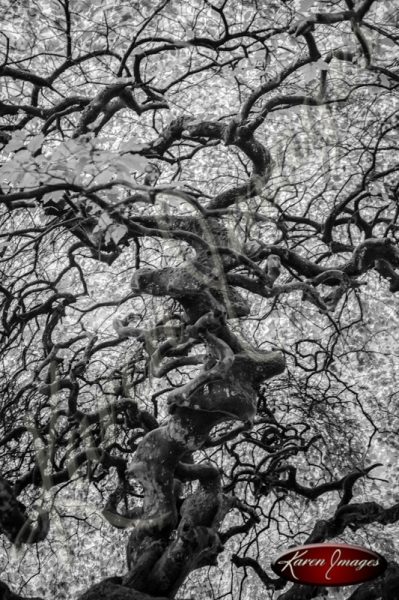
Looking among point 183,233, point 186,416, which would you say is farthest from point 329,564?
point 183,233

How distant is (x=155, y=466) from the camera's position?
743cm

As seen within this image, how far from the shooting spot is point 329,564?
30.3 feet

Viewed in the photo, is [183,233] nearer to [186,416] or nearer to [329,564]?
[186,416]

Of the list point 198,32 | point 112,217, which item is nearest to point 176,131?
point 198,32

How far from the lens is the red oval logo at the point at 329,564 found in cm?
898

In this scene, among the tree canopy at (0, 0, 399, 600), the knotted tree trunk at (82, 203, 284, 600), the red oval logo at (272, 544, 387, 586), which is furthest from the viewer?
the red oval logo at (272, 544, 387, 586)

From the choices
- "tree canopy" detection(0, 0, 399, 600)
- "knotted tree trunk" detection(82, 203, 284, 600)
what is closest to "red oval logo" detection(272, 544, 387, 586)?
"tree canopy" detection(0, 0, 399, 600)

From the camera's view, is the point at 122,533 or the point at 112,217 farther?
the point at 122,533

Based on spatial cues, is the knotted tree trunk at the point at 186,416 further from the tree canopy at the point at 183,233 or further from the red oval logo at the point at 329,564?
the red oval logo at the point at 329,564

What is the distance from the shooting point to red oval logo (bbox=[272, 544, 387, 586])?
8.98m

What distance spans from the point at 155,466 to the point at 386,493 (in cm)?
821

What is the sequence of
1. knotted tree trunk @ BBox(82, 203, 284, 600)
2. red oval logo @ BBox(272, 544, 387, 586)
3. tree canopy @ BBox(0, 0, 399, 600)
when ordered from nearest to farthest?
1. tree canopy @ BBox(0, 0, 399, 600)
2. knotted tree trunk @ BBox(82, 203, 284, 600)
3. red oval logo @ BBox(272, 544, 387, 586)

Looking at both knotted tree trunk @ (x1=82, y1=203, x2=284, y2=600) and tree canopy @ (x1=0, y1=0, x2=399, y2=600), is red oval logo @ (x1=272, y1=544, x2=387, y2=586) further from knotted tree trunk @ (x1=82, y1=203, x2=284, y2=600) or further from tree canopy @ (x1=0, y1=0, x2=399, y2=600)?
knotted tree trunk @ (x1=82, y1=203, x2=284, y2=600)

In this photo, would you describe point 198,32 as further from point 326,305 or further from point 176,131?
point 326,305
